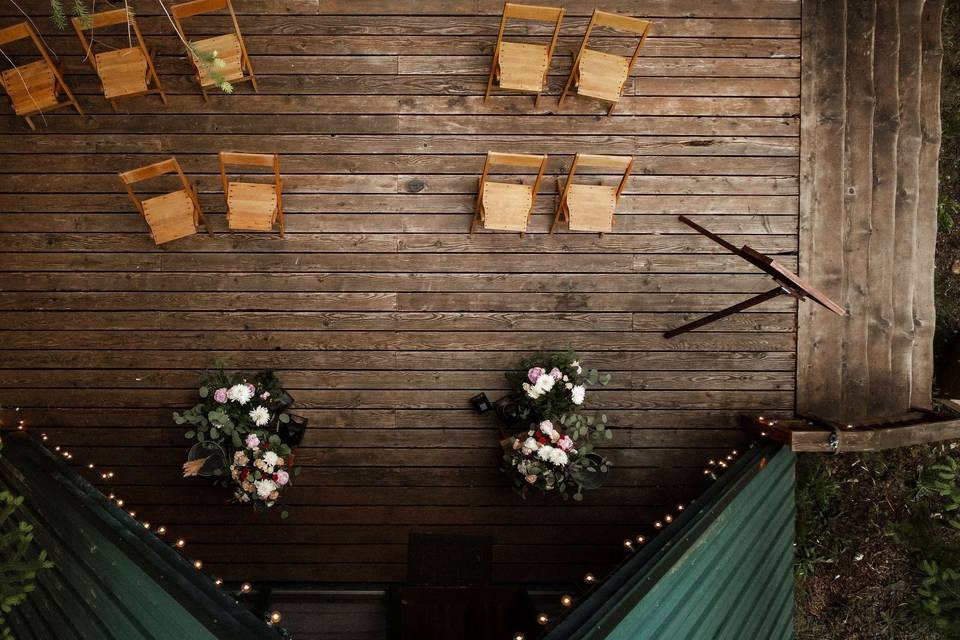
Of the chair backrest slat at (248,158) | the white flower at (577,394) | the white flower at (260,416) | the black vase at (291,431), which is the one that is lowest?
the black vase at (291,431)

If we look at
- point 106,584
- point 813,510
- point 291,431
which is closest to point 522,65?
point 291,431

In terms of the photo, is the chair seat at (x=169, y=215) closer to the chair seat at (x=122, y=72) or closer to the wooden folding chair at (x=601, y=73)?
the chair seat at (x=122, y=72)

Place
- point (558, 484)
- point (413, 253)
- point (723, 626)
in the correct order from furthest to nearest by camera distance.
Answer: point (413, 253) < point (558, 484) < point (723, 626)

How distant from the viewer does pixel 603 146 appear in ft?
14.9

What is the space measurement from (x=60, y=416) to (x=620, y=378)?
4.01 meters

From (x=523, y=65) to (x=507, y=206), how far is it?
3.18ft

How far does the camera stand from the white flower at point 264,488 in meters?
3.83

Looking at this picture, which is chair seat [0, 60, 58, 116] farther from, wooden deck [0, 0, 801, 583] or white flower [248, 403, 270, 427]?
white flower [248, 403, 270, 427]

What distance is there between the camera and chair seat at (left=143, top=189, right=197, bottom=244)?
4215 millimetres

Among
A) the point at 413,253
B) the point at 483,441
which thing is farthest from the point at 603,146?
the point at 483,441

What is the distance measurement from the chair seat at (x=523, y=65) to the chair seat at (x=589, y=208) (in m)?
0.76

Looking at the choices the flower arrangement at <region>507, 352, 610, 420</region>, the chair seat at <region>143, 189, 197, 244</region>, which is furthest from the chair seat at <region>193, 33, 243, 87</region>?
the flower arrangement at <region>507, 352, 610, 420</region>

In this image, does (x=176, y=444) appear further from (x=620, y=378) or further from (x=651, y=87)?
(x=651, y=87)

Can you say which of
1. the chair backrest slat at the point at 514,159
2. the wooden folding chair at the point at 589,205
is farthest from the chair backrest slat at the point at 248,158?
the wooden folding chair at the point at 589,205
